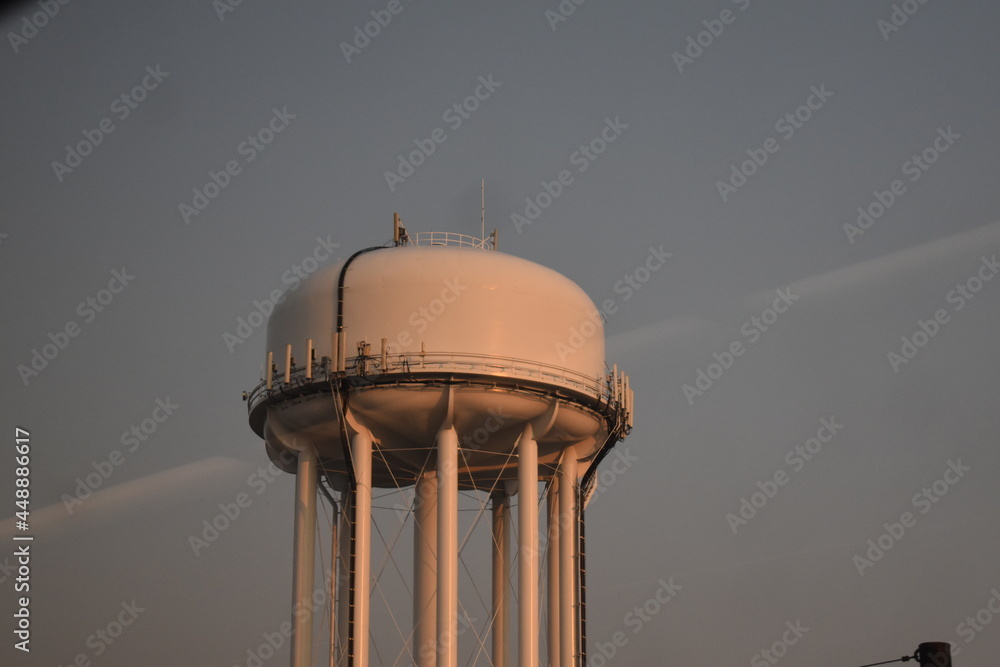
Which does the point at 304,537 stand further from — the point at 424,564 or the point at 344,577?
the point at 424,564

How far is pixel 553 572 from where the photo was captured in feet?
101

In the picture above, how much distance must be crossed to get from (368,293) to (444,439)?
3.50m

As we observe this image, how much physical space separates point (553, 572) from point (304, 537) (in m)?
5.62

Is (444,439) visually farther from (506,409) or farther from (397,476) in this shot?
(397,476)

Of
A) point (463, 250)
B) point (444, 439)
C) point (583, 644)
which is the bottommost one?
point (583, 644)

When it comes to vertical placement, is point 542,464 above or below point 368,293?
below

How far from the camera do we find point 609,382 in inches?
1227

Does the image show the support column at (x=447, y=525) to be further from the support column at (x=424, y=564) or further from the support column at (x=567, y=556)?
the support column at (x=567, y=556)

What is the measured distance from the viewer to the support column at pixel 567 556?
3016cm

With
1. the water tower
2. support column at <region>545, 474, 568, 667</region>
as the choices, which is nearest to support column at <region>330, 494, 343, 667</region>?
the water tower

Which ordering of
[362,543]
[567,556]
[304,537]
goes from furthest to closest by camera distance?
[567,556] → [304,537] → [362,543]

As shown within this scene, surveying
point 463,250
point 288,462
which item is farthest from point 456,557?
point 463,250

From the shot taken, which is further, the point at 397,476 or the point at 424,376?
the point at 397,476

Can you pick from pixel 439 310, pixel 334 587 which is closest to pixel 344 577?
pixel 334 587
